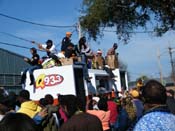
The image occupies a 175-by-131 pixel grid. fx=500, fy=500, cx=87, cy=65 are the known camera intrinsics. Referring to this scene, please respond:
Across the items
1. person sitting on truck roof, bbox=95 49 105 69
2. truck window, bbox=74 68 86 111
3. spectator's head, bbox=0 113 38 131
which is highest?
person sitting on truck roof, bbox=95 49 105 69

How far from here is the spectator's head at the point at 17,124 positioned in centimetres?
350

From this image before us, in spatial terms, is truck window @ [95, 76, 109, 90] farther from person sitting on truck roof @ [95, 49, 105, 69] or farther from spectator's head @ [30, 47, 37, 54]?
spectator's head @ [30, 47, 37, 54]

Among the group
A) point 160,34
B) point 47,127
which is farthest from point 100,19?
point 47,127

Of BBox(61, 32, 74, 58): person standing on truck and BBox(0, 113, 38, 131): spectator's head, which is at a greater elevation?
Result: BBox(61, 32, 74, 58): person standing on truck

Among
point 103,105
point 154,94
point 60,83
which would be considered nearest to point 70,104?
point 154,94

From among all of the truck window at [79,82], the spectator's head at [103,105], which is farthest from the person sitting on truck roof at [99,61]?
the spectator's head at [103,105]

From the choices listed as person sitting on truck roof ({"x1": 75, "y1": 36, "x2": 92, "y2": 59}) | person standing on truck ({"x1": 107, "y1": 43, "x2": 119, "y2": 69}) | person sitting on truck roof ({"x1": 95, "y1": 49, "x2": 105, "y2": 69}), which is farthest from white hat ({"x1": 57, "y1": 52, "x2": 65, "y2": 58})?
person standing on truck ({"x1": 107, "y1": 43, "x2": 119, "y2": 69})

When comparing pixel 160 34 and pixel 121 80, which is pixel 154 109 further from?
pixel 121 80

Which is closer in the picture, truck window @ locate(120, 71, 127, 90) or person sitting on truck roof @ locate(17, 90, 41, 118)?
person sitting on truck roof @ locate(17, 90, 41, 118)

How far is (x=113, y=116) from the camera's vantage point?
10.9 m

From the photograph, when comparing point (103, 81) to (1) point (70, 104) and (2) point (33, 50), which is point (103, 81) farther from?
(1) point (70, 104)

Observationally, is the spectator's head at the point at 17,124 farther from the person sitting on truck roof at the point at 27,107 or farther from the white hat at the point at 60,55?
the white hat at the point at 60,55

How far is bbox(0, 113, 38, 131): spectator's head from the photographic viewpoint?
3.50 metres

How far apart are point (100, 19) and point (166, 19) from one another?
7.63 feet
